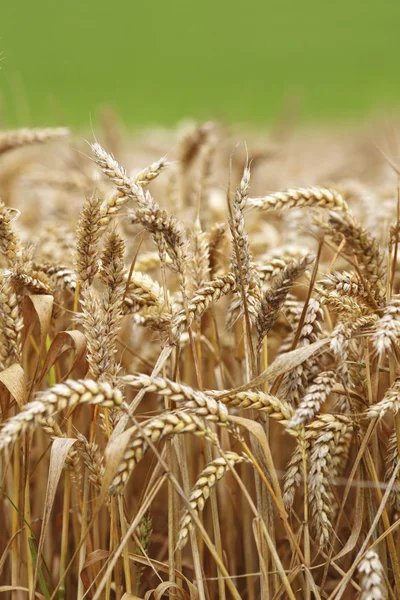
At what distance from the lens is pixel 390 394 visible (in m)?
1.12

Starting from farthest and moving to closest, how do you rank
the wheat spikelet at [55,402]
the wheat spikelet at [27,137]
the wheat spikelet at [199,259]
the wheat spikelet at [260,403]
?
1. the wheat spikelet at [27,137]
2. the wheat spikelet at [199,259]
3. the wheat spikelet at [260,403]
4. the wheat spikelet at [55,402]

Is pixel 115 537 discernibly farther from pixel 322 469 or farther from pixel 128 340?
pixel 128 340

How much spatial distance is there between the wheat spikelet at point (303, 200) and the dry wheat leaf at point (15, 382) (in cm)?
57

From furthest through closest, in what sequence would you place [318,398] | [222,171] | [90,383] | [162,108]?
[162,108] → [222,171] → [318,398] → [90,383]

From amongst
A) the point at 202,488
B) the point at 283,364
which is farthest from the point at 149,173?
the point at 202,488

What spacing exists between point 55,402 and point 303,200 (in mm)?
658

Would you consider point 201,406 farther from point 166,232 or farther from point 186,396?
point 166,232

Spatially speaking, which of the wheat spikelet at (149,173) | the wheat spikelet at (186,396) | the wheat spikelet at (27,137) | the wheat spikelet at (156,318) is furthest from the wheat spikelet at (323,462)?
the wheat spikelet at (27,137)

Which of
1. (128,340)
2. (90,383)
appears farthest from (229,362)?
(90,383)

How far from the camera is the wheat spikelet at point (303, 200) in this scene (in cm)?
123

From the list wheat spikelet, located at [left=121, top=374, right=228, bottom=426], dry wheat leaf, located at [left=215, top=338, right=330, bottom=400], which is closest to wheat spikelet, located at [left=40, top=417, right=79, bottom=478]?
wheat spikelet, located at [left=121, top=374, right=228, bottom=426]

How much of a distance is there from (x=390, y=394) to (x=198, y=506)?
1.36ft

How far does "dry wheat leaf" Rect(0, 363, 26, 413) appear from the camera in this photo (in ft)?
3.85

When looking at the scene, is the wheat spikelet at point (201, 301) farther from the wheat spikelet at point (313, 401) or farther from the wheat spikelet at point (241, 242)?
the wheat spikelet at point (313, 401)
